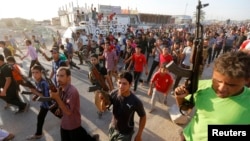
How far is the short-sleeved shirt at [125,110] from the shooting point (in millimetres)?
2672

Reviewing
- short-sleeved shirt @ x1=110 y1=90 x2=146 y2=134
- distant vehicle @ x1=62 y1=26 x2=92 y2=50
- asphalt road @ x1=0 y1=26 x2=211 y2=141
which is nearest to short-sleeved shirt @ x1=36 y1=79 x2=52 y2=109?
asphalt road @ x1=0 y1=26 x2=211 y2=141

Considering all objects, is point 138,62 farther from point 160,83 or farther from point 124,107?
point 124,107

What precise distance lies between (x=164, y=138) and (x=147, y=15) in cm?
3408

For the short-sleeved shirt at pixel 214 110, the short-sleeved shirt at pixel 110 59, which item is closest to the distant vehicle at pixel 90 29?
the short-sleeved shirt at pixel 110 59

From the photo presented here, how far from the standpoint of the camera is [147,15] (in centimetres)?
3634

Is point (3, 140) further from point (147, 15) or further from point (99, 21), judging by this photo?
point (147, 15)

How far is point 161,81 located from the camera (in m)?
5.41

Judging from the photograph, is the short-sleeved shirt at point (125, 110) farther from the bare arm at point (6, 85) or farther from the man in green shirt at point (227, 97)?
the bare arm at point (6, 85)

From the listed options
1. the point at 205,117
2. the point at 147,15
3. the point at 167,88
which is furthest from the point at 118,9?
the point at 205,117

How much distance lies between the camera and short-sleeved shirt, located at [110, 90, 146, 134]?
2672 millimetres

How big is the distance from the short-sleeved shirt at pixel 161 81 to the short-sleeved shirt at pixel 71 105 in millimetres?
2805

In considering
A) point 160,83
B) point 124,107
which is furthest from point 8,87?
point 160,83

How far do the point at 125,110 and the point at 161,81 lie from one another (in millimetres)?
2916

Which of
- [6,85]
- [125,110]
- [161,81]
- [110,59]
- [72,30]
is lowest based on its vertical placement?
[161,81]
